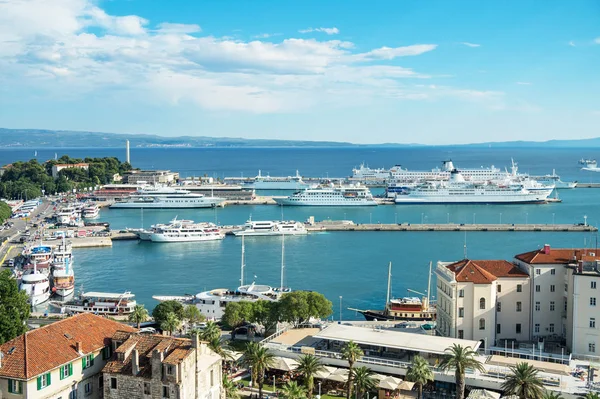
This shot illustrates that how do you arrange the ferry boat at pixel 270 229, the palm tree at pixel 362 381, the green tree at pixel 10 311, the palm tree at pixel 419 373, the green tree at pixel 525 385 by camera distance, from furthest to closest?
the ferry boat at pixel 270 229
the green tree at pixel 10 311
the palm tree at pixel 362 381
the palm tree at pixel 419 373
the green tree at pixel 525 385

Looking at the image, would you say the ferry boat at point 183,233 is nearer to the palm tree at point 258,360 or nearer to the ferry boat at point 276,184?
the palm tree at point 258,360

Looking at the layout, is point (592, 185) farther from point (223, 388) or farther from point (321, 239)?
point (223, 388)

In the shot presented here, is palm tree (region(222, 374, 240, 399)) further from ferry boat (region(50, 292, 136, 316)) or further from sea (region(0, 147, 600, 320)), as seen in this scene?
ferry boat (region(50, 292, 136, 316))

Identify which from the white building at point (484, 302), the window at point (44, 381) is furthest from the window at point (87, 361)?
the white building at point (484, 302)

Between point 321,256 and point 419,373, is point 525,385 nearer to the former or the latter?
point 419,373

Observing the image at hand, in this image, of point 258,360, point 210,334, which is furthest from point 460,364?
point 210,334

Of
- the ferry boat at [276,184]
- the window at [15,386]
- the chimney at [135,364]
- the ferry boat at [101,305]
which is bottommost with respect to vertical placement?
the ferry boat at [101,305]
